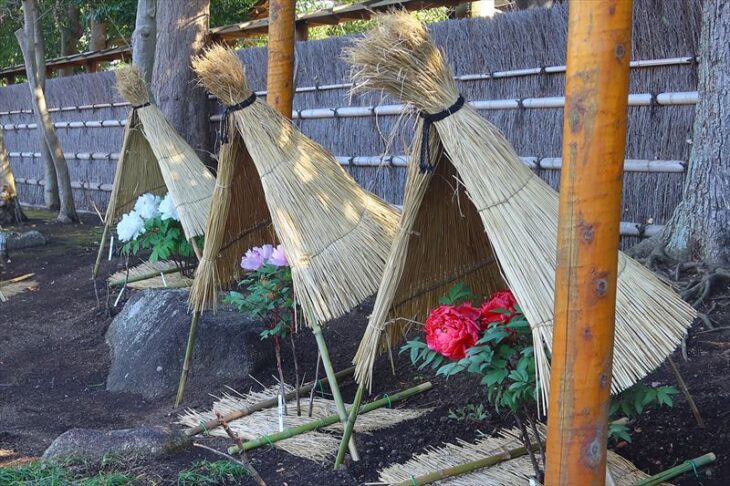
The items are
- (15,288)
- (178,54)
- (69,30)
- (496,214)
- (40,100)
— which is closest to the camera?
(496,214)

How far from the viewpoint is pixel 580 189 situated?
1.68 meters

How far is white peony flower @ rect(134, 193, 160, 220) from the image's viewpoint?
476 cm

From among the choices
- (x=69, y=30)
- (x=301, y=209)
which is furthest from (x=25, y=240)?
(x=69, y=30)

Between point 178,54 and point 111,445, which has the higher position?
point 178,54

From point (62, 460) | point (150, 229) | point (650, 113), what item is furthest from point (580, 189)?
point (150, 229)

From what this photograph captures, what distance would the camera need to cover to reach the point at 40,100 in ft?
28.1

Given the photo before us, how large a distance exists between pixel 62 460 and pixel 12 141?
9.85 m

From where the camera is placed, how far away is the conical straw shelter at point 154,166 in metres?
4.32

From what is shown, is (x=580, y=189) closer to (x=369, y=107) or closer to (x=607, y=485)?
(x=607, y=485)

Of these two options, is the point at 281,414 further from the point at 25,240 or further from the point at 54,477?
the point at 25,240

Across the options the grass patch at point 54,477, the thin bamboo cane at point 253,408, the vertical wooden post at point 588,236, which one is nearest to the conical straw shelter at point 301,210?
the thin bamboo cane at point 253,408

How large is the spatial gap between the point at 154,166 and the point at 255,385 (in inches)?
84.4

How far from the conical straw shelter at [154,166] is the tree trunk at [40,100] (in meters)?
3.51

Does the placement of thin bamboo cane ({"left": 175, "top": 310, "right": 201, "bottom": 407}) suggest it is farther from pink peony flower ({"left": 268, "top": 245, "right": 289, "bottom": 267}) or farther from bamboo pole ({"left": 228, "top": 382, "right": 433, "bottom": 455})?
bamboo pole ({"left": 228, "top": 382, "right": 433, "bottom": 455})
